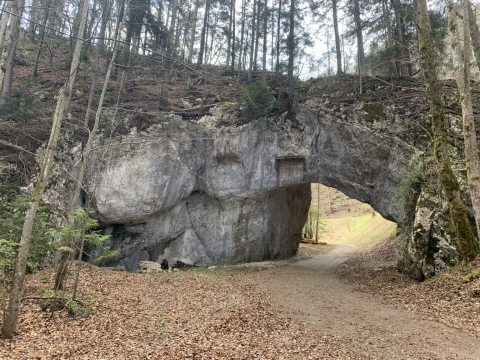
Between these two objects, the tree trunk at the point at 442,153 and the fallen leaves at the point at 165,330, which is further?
the tree trunk at the point at 442,153

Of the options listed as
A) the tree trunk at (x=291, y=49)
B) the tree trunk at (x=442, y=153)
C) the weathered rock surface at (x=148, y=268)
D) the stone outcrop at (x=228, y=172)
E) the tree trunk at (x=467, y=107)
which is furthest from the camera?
the tree trunk at (x=291, y=49)

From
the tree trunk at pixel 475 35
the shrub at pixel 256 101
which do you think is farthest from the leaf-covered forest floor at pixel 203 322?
the shrub at pixel 256 101

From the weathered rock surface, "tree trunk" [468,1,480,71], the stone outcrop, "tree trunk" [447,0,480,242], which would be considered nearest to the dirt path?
"tree trunk" [447,0,480,242]

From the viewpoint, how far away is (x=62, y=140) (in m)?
14.5

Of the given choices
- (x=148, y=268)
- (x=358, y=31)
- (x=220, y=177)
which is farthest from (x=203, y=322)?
(x=358, y=31)

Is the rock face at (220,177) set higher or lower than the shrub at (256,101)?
lower

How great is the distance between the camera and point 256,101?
669 inches

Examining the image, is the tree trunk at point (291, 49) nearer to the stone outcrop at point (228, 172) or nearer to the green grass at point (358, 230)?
the stone outcrop at point (228, 172)

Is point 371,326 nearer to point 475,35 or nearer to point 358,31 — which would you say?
point 475,35

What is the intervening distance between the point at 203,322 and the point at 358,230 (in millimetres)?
37880

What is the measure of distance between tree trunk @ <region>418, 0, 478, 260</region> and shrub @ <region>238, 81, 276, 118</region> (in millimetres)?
8454

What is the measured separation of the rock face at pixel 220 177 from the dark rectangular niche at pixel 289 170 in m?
0.06

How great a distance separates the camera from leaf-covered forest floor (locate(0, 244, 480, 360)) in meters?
4.88

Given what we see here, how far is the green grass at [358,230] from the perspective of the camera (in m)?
30.7
